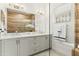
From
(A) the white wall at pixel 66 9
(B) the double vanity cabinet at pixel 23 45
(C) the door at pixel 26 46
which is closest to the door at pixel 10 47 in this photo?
(B) the double vanity cabinet at pixel 23 45

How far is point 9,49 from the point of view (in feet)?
9.80

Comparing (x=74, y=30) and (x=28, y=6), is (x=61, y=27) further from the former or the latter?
(x=28, y=6)

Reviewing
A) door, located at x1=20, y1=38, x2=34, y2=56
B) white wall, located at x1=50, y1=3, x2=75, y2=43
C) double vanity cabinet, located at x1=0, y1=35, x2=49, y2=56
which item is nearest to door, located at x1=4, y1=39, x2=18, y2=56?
double vanity cabinet, located at x1=0, y1=35, x2=49, y2=56

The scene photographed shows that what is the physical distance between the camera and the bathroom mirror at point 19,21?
3.07 meters

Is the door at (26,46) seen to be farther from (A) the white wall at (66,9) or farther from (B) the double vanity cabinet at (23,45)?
(A) the white wall at (66,9)

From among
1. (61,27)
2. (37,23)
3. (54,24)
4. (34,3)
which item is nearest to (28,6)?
(34,3)

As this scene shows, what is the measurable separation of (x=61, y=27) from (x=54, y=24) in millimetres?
200

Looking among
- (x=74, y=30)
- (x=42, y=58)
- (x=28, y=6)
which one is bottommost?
(x=42, y=58)

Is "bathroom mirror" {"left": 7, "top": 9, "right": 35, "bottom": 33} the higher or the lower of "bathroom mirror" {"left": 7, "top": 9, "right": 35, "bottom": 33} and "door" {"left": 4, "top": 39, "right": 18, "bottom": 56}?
the higher

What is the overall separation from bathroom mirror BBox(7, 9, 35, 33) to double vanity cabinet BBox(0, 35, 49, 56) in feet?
0.80

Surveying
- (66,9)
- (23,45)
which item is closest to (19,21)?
(23,45)

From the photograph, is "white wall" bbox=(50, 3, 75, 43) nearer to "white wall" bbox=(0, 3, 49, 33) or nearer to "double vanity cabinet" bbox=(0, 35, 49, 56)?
"white wall" bbox=(0, 3, 49, 33)

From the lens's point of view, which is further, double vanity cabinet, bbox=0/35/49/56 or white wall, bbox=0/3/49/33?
white wall, bbox=0/3/49/33

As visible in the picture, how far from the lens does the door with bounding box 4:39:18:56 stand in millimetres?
2945
